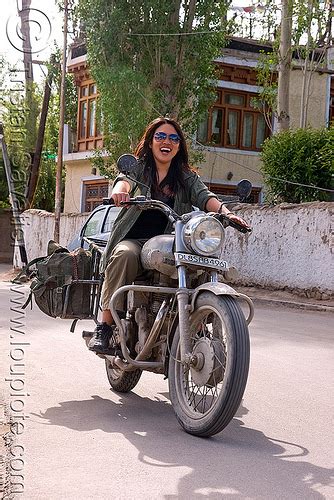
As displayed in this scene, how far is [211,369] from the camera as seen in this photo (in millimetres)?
4891

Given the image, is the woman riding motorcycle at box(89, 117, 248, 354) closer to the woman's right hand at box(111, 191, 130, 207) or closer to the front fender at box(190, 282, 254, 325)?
the woman's right hand at box(111, 191, 130, 207)

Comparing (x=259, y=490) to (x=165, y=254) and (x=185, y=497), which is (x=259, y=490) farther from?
(x=165, y=254)

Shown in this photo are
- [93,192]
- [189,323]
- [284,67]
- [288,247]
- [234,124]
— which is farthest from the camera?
[93,192]

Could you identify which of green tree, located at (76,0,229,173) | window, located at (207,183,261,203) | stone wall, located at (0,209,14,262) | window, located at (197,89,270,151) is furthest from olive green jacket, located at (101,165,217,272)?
stone wall, located at (0,209,14,262)

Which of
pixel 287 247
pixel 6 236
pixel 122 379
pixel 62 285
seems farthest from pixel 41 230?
pixel 122 379

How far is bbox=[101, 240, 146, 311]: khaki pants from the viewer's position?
554 cm

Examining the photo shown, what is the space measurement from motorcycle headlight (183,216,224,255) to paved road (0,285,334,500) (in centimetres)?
112

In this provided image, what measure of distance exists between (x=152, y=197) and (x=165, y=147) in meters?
0.36

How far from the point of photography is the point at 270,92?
24.7m

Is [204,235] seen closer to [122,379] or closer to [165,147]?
[165,147]

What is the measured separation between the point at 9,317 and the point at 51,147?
33340mm

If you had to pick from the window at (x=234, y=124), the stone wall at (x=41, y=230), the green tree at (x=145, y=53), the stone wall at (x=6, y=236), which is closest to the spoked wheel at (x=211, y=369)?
Result: the green tree at (x=145, y=53)

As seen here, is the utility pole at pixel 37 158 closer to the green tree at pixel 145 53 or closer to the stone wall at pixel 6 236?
the stone wall at pixel 6 236

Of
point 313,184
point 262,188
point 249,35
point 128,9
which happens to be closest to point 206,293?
point 313,184
